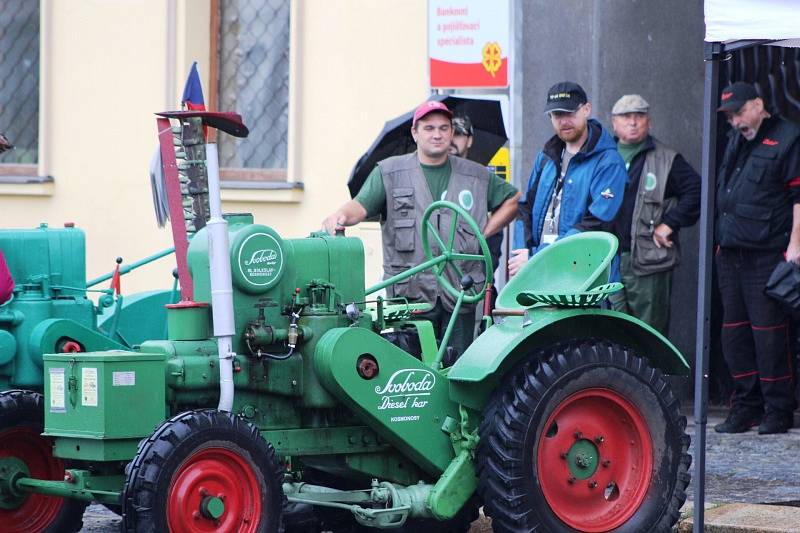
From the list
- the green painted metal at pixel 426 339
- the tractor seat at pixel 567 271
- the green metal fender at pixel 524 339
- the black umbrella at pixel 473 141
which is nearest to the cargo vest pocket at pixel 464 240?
the black umbrella at pixel 473 141

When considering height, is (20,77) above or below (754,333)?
above

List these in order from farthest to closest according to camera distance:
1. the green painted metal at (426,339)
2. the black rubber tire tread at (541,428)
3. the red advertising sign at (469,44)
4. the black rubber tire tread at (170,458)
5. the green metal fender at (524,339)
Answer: the red advertising sign at (469,44)
the green painted metal at (426,339)
the green metal fender at (524,339)
the black rubber tire tread at (541,428)
the black rubber tire tread at (170,458)

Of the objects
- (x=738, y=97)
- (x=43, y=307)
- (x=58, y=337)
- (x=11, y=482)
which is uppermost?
(x=738, y=97)

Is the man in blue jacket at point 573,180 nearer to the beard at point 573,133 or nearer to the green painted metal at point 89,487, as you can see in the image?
the beard at point 573,133

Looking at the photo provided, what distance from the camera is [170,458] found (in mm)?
5137

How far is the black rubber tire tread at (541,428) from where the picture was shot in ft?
18.6

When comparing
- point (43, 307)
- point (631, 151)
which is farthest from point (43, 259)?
point (631, 151)

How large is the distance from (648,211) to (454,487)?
386 centimetres

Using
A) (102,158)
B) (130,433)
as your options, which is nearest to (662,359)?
(130,433)

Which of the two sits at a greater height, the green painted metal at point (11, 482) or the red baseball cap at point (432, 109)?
the red baseball cap at point (432, 109)

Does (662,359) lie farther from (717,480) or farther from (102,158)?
(102,158)

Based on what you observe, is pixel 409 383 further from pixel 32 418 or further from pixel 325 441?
pixel 32 418

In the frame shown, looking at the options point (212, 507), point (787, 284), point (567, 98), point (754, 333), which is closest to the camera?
point (212, 507)

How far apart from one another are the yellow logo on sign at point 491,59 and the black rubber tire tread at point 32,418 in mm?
4358
